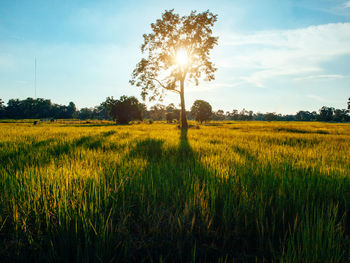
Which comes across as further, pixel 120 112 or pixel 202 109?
pixel 202 109

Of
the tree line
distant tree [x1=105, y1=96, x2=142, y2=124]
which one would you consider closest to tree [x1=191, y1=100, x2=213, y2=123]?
the tree line

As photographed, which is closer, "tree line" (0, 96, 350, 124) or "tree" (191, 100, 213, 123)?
"tree line" (0, 96, 350, 124)

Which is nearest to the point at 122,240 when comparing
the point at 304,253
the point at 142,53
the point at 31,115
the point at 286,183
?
the point at 304,253

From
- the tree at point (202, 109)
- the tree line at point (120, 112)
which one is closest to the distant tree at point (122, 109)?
the tree line at point (120, 112)

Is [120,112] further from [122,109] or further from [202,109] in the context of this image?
[202,109]

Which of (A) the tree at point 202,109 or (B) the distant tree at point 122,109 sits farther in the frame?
(A) the tree at point 202,109

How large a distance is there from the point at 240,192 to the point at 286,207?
384mm

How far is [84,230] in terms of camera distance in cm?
100

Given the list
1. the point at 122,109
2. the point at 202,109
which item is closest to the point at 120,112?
the point at 122,109

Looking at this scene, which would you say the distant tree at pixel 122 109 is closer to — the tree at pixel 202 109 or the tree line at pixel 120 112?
the tree line at pixel 120 112

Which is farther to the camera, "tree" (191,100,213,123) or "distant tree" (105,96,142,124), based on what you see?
"tree" (191,100,213,123)

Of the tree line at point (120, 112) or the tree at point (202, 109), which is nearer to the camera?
the tree line at point (120, 112)

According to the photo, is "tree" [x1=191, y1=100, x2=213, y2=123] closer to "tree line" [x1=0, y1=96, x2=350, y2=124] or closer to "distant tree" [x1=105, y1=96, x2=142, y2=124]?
"tree line" [x1=0, y1=96, x2=350, y2=124]

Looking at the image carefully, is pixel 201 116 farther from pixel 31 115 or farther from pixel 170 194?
pixel 31 115
